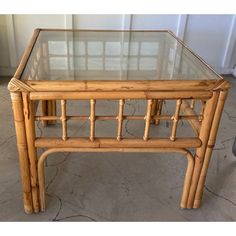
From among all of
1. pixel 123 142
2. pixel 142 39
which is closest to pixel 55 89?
pixel 123 142

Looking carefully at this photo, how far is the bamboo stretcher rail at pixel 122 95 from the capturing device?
0.86m

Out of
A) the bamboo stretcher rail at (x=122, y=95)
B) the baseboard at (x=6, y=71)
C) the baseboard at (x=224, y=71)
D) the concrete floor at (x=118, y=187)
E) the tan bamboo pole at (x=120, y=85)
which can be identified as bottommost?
the concrete floor at (x=118, y=187)

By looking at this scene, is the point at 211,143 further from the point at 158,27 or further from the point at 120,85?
the point at 158,27

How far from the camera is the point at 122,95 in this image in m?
0.88

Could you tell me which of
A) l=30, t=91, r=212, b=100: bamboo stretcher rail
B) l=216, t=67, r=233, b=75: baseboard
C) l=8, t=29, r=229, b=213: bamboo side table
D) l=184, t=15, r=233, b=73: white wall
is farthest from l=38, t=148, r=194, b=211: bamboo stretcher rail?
l=216, t=67, r=233, b=75: baseboard

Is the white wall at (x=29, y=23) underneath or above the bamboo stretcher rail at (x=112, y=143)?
above

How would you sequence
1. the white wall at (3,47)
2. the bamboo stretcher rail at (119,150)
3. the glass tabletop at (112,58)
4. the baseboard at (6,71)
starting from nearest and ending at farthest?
the bamboo stretcher rail at (119,150), the glass tabletop at (112,58), the white wall at (3,47), the baseboard at (6,71)

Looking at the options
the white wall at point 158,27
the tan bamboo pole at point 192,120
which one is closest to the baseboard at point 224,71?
the white wall at point 158,27

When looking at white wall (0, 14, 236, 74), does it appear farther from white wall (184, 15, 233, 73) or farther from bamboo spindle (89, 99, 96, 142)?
bamboo spindle (89, 99, 96, 142)

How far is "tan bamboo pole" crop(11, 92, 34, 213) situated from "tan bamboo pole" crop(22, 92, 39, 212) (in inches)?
0.4

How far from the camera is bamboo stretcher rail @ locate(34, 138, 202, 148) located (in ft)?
3.06

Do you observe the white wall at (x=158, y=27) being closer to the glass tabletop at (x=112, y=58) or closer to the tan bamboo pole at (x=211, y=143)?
the glass tabletop at (x=112, y=58)

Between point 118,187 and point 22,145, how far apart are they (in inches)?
17.9

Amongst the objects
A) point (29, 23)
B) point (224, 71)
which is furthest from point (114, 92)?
point (224, 71)
